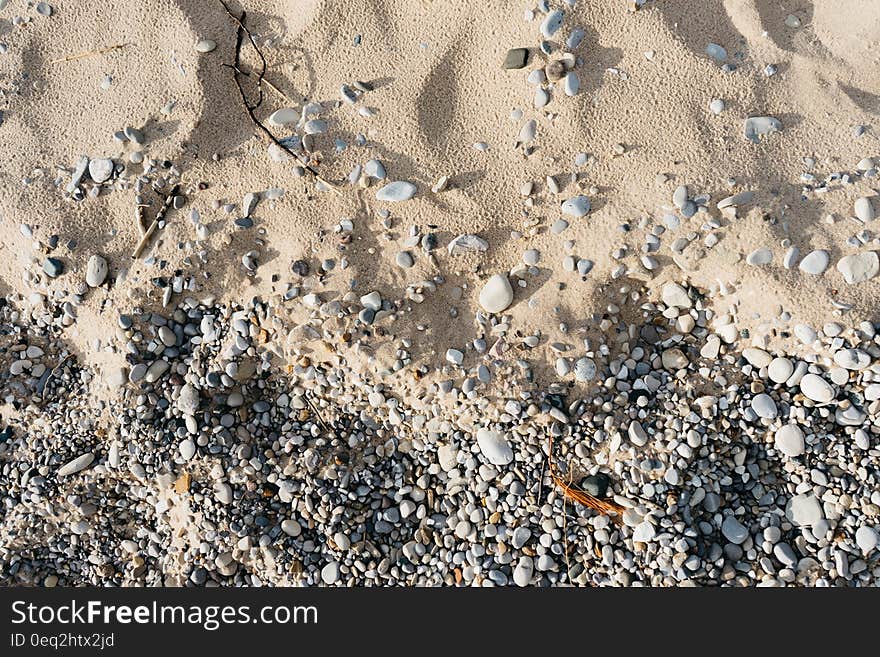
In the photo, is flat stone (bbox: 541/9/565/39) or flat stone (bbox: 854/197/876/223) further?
flat stone (bbox: 541/9/565/39)

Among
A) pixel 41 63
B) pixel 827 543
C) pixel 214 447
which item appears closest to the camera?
pixel 827 543

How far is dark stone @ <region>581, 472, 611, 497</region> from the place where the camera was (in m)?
2.80

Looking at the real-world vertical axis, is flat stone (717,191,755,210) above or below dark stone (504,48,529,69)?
below

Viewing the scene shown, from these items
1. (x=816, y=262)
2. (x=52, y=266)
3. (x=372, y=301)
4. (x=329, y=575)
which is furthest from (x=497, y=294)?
(x=52, y=266)

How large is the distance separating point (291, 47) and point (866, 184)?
2.43 m

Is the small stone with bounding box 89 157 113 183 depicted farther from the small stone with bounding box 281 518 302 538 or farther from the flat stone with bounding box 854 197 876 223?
the flat stone with bounding box 854 197 876 223

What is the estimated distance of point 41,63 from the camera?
10.5 ft

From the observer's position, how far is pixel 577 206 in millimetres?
2828

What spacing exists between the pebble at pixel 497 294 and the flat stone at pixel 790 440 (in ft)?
3.87

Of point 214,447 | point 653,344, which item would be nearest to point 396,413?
point 214,447

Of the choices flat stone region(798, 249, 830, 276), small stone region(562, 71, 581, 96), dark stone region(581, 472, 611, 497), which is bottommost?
dark stone region(581, 472, 611, 497)

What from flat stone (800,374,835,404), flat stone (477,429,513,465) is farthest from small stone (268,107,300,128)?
flat stone (800,374,835,404)

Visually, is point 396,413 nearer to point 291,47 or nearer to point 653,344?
point 653,344

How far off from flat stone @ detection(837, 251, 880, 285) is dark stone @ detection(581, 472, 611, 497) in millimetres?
1232
